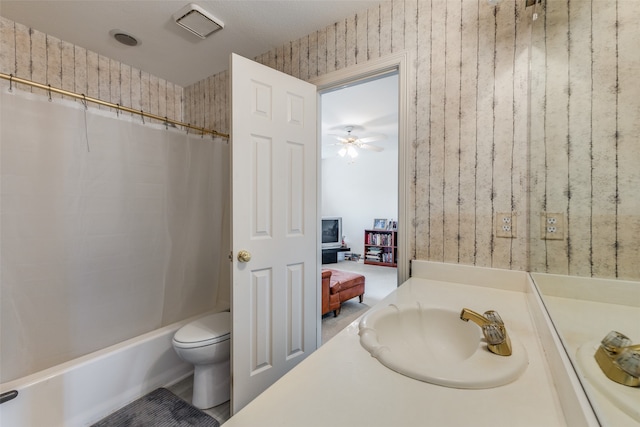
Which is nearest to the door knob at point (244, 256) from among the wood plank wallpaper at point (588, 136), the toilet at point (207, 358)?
the toilet at point (207, 358)

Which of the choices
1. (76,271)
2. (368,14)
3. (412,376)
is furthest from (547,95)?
(76,271)

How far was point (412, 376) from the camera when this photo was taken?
1.99 ft

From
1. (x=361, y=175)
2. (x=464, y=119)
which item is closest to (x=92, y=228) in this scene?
(x=464, y=119)

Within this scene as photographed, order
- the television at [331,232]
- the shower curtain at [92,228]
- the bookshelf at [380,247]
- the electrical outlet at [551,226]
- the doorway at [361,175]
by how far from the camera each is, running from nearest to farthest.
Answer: the electrical outlet at [551,226]
the shower curtain at [92,228]
the doorway at [361,175]
the bookshelf at [380,247]
the television at [331,232]

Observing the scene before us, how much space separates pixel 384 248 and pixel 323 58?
15.4 ft

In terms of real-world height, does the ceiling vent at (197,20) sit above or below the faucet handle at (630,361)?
above

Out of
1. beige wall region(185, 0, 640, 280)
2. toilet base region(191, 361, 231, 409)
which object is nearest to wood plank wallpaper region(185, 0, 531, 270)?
beige wall region(185, 0, 640, 280)

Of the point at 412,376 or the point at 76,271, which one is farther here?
the point at 76,271

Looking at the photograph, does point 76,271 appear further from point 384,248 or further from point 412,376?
point 384,248

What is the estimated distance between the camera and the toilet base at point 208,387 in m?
1.60

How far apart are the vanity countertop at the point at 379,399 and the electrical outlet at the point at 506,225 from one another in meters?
0.66

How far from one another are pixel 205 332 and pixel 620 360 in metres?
1.74

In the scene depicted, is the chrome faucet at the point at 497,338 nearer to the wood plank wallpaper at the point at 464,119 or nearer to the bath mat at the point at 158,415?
the wood plank wallpaper at the point at 464,119

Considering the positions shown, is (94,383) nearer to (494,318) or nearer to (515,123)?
(494,318)
